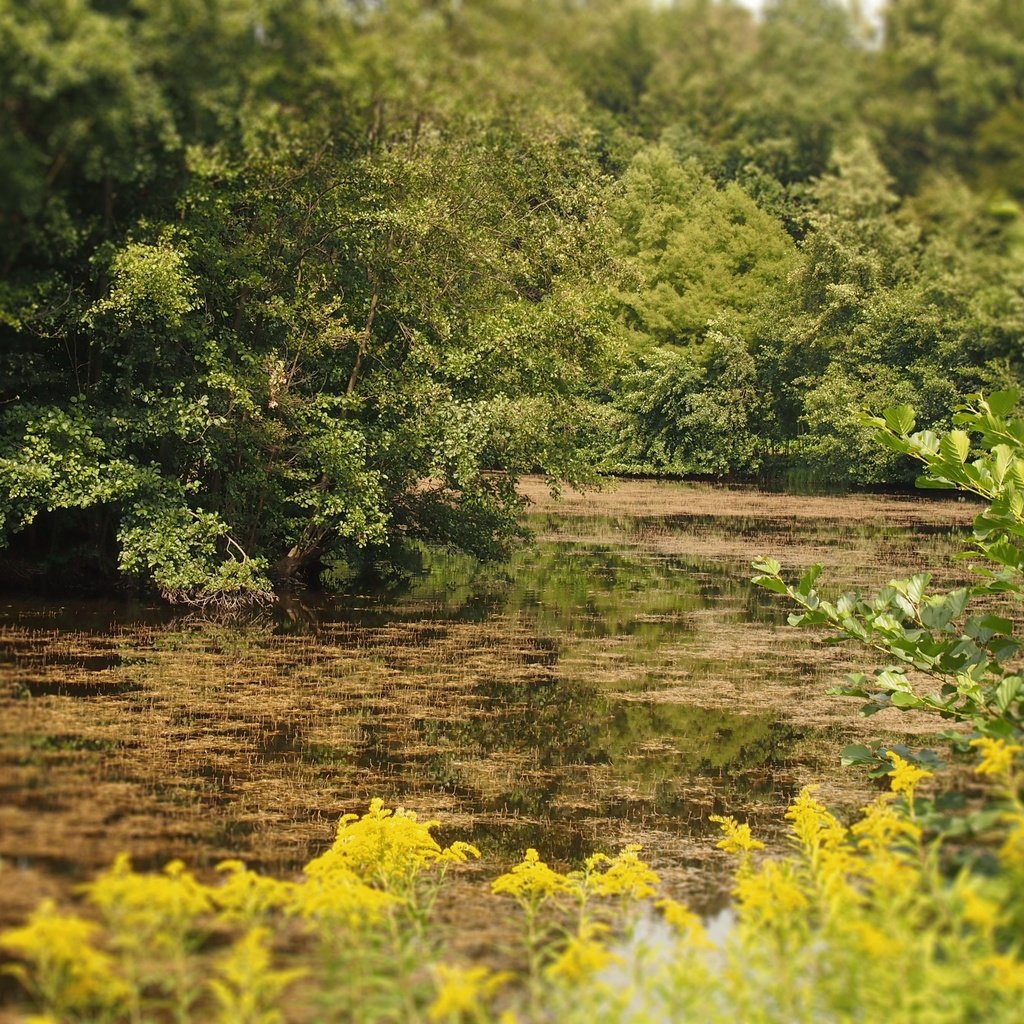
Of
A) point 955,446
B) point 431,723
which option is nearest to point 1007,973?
point 955,446

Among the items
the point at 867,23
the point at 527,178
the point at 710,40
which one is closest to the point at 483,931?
the point at 867,23

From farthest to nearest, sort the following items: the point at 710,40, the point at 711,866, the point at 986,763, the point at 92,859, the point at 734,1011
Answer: the point at 710,40
the point at 711,866
the point at 92,859
the point at 986,763
the point at 734,1011

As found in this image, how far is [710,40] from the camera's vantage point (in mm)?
6551

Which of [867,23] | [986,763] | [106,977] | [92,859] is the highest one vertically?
[867,23]

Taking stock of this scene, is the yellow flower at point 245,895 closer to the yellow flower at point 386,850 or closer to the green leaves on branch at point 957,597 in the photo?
the yellow flower at point 386,850

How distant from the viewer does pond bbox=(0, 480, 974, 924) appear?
19.8 ft

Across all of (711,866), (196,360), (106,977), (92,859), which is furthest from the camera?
(196,360)

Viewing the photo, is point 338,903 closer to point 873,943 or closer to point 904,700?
A: point 873,943

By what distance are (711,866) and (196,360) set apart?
321 inches

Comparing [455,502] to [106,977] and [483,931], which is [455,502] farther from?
[106,977]

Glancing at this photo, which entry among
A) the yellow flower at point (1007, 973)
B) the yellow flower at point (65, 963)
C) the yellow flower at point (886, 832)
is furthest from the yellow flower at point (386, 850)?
the yellow flower at point (1007, 973)

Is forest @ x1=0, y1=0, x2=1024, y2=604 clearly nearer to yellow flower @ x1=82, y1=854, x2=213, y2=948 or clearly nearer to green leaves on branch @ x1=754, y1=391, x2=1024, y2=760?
green leaves on branch @ x1=754, y1=391, x2=1024, y2=760

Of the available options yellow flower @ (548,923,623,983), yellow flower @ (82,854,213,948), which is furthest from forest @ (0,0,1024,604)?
yellow flower @ (548,923,623,983)

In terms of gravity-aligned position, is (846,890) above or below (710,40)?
below
